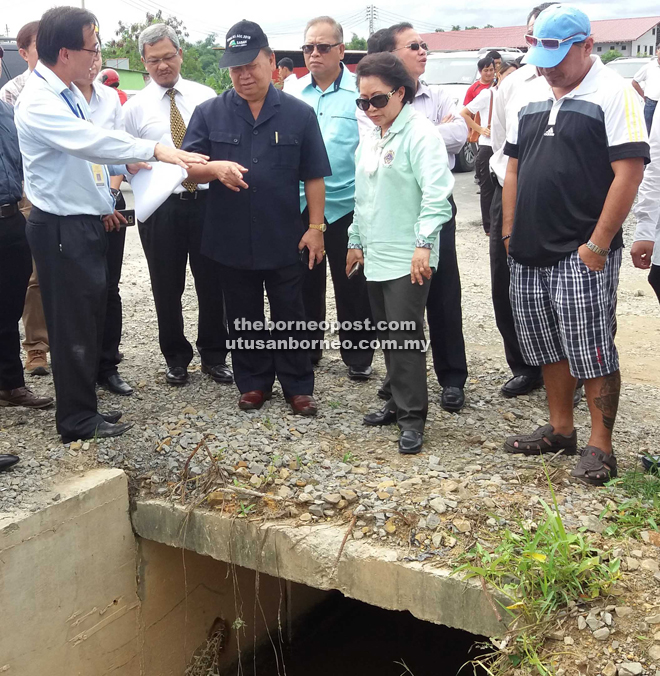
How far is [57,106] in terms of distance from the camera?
11.6 ft

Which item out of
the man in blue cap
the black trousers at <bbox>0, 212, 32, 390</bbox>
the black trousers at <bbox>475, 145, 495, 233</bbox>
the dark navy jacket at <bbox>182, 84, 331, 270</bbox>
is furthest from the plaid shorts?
the black trousers at <bbox>475, 145, 495, 233</bbox>

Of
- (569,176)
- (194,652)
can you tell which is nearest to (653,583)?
(569,176)

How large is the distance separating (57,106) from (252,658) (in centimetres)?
355

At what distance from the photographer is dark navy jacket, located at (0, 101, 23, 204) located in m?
4.14

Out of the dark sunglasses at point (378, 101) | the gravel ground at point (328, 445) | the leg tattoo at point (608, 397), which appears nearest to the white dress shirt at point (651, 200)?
the leg tattoo at point (608, 397)

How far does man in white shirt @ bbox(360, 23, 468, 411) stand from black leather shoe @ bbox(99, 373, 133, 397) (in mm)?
1885

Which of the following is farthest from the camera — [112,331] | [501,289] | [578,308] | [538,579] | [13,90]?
[13,90]

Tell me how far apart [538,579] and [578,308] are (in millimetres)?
1158

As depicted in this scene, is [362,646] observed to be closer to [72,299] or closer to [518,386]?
[518,386]

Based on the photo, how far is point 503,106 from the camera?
432 centimetres

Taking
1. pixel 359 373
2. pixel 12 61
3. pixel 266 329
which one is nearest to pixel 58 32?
pixel 266 329

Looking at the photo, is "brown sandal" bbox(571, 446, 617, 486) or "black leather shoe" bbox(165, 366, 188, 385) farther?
"black leather shoe" bbox(165, 366, 188, 385)

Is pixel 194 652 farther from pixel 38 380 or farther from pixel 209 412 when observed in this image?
pixel 38 380

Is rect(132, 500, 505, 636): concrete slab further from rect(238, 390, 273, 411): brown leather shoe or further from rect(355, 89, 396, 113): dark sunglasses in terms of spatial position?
rect(355, 89, 396, 113): dark sunglasses
